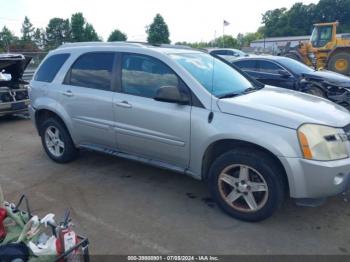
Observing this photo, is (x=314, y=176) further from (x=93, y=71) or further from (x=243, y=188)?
(x=93, y=71)

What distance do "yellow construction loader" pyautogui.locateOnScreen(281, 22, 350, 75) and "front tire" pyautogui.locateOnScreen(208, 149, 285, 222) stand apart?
51.1 feet

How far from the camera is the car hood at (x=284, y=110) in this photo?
128 inches

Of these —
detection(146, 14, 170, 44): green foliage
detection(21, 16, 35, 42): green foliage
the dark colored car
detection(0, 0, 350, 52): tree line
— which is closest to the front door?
the dark colored car

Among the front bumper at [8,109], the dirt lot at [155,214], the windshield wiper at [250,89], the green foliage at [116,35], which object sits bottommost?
the dirt lot at [155,214]

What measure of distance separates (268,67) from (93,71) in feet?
20.6

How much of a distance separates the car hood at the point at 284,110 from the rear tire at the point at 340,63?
615 inches

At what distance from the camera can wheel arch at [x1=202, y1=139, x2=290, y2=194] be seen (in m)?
3.31

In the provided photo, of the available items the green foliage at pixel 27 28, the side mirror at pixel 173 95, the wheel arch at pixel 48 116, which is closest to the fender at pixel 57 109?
the wheel arch at pixel 48 116

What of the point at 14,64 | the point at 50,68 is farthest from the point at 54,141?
the point at 14,64

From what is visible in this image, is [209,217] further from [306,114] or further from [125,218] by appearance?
[306,114]

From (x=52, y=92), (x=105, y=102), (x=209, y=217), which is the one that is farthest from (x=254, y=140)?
(x=52, y=92)

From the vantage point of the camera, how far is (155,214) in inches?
147

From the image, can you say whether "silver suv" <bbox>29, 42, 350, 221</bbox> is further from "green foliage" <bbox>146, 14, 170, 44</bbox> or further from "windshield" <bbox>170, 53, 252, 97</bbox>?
"green foliage" <bbox>146, 14, 170, 44</bbox>

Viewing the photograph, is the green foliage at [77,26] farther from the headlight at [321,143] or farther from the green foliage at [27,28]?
the headlight at [321,143]
